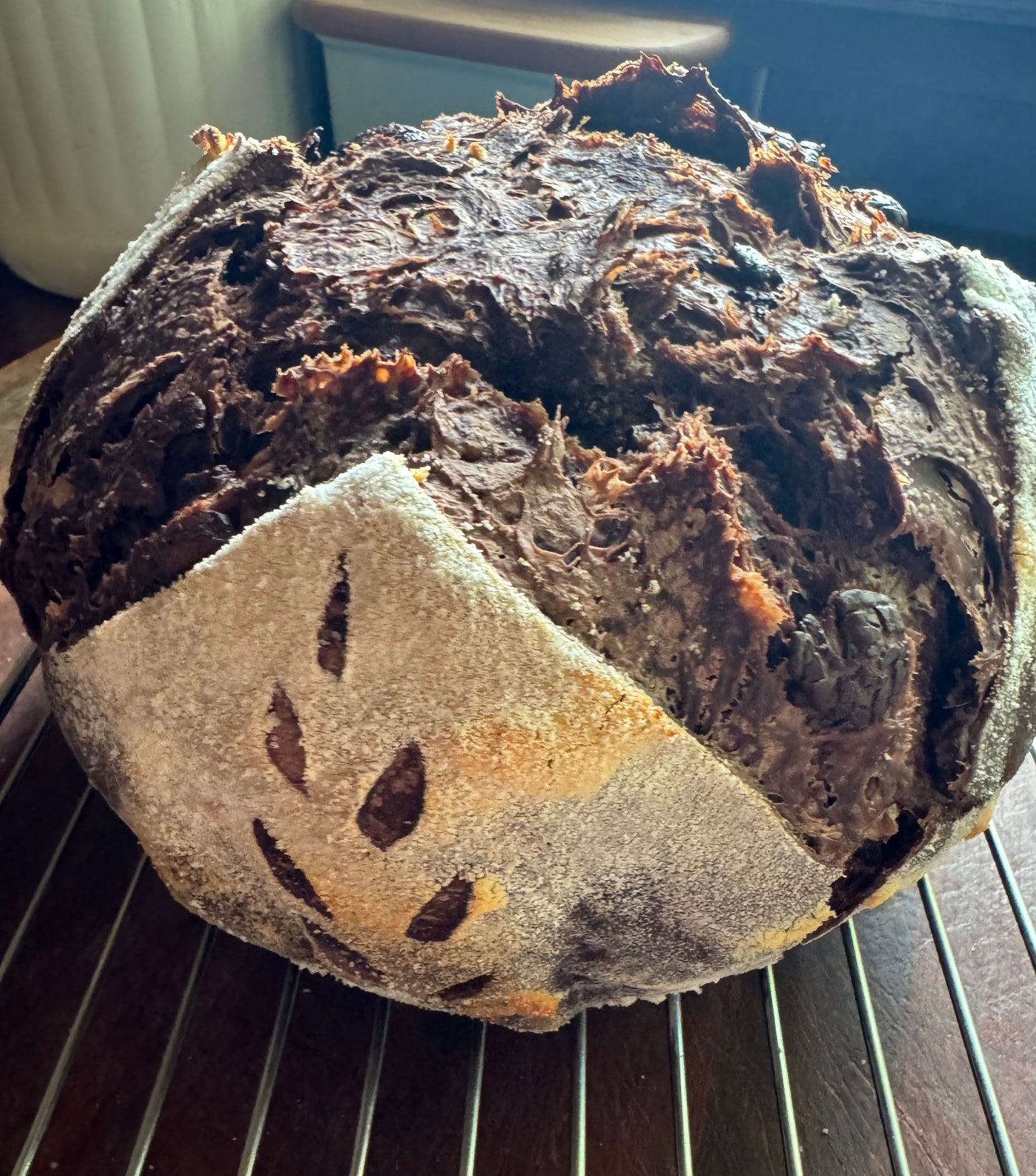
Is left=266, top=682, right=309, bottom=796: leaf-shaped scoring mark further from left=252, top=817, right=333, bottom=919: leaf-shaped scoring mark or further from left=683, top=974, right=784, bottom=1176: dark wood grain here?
left=683, top=974, right=784, bottom=1176: dark wood grain

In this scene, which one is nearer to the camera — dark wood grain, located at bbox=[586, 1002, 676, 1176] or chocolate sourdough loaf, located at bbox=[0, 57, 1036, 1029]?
chocolate sourdough loaf, located at bbox=[0, 57, 1036, 1029]

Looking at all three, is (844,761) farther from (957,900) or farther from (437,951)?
(957,900)

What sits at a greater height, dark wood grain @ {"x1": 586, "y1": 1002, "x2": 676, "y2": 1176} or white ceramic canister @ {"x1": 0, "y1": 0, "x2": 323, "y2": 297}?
white ceramic canister @ {"x1": 0, "y1": 0, "x2": 323, "y2": 297}

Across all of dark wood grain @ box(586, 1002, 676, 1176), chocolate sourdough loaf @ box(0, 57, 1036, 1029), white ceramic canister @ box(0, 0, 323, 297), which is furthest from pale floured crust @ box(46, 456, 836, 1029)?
white ceramic canister @ box(0, 0, 323, 297)

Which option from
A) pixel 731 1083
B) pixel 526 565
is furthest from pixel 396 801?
pixel 731 1083

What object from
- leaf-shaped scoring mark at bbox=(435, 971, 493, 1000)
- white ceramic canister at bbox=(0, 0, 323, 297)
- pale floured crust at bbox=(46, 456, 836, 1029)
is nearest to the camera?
pale floured crust at bbox=(46, 456, 836, 1029)

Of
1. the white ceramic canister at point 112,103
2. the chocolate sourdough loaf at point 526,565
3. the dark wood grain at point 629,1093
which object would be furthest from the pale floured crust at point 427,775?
the white ceramic canister at point 112,103

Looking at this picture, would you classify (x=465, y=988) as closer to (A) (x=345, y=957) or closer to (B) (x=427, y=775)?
(A) (x=345, y=957)

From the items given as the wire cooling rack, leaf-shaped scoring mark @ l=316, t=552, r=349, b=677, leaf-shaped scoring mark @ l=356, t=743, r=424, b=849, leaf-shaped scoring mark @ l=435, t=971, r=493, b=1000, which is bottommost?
the wire cooling rack
